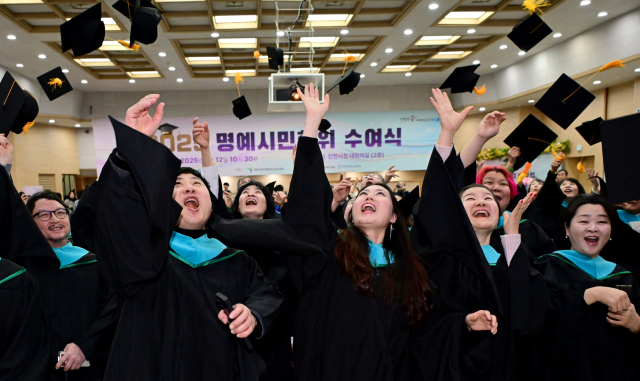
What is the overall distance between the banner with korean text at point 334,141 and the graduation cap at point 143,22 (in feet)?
35.4

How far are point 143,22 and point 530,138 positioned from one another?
3.57 meters

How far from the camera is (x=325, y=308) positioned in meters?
2.12

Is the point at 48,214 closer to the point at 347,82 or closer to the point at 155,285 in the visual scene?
the point at 155,285

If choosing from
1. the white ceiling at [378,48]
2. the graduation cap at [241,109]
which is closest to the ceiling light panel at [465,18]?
the white ceiling at [378,48]

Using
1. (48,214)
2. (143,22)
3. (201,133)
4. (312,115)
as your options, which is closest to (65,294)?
(48,214)

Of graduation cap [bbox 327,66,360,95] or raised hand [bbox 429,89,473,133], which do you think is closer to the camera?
raised hand [bbox 429,89,473,133]

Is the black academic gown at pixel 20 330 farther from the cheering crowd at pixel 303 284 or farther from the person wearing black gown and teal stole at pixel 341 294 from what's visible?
the person wearing black gown and teal stole at pixel 341 294

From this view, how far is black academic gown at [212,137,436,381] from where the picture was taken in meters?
2.02

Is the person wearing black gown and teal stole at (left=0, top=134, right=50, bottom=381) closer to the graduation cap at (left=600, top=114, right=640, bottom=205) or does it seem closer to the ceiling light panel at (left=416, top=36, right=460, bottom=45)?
the graduation cap at (left=600, top=114, right=640, bottom=205)

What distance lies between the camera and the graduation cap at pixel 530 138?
3938 millimetres

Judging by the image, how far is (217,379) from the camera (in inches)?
69.9

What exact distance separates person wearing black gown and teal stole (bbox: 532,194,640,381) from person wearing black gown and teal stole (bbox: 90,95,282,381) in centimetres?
169

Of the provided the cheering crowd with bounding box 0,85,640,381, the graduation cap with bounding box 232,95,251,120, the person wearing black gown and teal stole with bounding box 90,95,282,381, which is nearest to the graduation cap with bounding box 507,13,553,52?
the cheering crowd with bounding box 0,85,640,381

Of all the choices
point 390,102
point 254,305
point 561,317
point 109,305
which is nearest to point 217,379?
point 254,305
